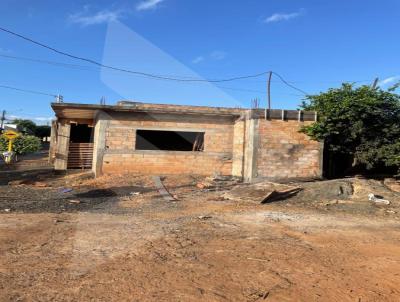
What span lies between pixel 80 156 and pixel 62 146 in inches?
38.9

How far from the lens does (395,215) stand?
10.1m

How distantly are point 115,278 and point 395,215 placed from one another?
859cm

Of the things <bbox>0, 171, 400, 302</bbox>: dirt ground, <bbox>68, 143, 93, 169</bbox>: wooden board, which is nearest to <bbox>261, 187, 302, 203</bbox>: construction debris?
<bbox>0, 171, 400, 302</bbox>: dirt ground

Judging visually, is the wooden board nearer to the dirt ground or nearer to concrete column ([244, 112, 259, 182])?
the dirt ground

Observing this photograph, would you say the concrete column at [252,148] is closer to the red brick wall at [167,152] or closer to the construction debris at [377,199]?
the red brick wall at [167,152]

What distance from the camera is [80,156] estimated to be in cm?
1844

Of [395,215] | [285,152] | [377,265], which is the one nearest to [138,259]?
[377,265]

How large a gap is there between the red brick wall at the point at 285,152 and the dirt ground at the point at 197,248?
118 inches

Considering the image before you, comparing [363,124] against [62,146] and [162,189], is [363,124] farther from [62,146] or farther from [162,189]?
[62,146]

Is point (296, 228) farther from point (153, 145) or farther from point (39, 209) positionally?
point (153, 145)

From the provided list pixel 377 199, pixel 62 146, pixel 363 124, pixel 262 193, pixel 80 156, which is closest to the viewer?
pixel 262 193

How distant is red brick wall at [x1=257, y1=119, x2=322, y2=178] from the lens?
47.4ft

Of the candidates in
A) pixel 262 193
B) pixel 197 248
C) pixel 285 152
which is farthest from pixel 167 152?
pixel 197 248

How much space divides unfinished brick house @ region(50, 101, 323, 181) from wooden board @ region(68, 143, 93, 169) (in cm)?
184
